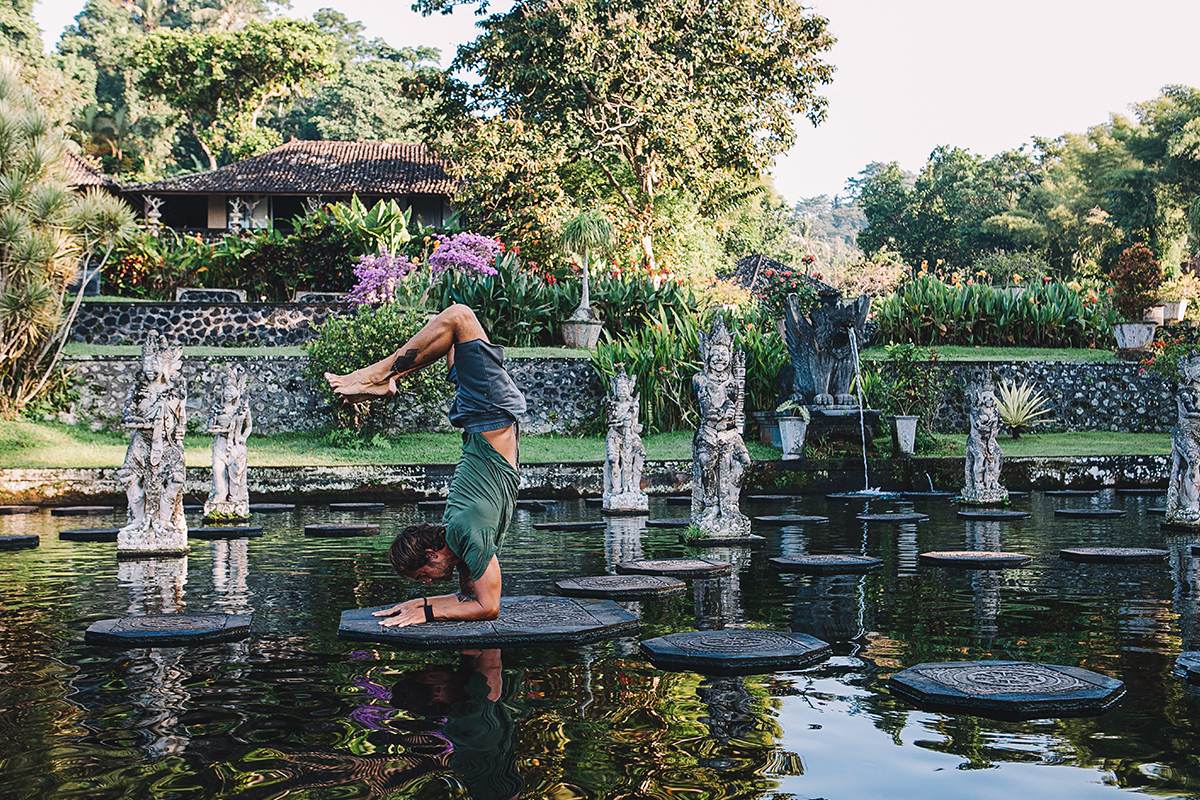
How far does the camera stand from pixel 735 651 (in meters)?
4.42

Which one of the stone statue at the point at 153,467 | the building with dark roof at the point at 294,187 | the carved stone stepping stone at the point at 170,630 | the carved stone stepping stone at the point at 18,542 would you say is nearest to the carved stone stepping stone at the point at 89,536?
the carved stone stepping stone at the point at 18,542

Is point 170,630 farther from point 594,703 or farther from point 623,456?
point 623,456

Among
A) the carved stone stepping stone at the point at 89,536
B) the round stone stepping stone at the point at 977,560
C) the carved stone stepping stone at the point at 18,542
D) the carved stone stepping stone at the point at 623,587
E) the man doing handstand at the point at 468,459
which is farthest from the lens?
the carved stone stepping stone at the point at 89,536

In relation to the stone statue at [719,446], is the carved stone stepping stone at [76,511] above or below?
below

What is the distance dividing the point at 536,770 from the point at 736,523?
6.09 metres

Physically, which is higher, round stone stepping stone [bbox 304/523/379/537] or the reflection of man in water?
round stone stepping stone [bbox 304/523/379/537]

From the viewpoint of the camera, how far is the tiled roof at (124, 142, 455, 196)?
32.7 m

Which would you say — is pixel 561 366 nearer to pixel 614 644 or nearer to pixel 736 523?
pixel 736 523

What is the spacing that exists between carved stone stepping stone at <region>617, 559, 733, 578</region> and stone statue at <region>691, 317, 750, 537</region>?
158cm

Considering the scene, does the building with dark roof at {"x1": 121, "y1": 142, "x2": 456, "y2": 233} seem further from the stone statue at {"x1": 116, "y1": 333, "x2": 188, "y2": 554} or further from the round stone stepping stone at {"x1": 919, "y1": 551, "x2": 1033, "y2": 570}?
the round stone stepping stone at {"x1": 919, "y1": 551, "x2": 1033, "y2": 570}

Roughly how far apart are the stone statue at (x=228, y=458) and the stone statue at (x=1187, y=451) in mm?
8824

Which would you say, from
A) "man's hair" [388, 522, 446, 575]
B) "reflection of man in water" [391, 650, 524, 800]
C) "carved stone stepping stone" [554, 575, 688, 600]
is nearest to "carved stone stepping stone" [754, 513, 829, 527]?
"carved stone stepping stone" [554, 575, 688, 600]

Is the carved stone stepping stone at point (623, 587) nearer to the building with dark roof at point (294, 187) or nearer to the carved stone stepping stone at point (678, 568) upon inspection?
the carved stone stepping stone at point (678, 568)

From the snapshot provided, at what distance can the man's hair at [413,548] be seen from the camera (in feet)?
16.5
